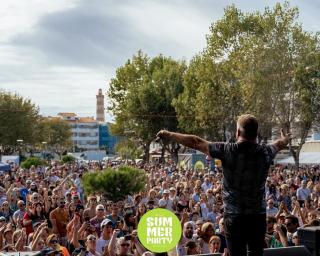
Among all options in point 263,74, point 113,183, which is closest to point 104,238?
point 113,183

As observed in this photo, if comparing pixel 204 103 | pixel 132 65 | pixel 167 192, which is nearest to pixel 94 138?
pixel 132 65

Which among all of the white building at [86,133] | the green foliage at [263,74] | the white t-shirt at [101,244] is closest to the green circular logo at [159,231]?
the white t-shirt at [101,244]

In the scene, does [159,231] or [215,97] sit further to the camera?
[215,97]

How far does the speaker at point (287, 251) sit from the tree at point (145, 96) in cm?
4706

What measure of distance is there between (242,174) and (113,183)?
1415cm

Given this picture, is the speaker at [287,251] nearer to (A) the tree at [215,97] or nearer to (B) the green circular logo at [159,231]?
(B) the green circular logo at [159,231]

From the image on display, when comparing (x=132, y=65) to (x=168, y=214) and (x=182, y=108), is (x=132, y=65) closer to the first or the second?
(x=182, y=108)

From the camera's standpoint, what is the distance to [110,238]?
8.95 meters

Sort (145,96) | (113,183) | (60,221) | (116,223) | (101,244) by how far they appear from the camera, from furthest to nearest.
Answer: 1. (145,96)
2. (113,183)
3. (60,221)
4. (116,223)
5. (101,244)

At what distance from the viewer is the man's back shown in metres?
3.82

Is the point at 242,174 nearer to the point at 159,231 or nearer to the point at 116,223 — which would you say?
the point at 159,231

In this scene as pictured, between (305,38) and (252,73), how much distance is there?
3.62m

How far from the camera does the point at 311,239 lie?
16.2ft

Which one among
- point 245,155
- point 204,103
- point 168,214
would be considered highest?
point 204,103
